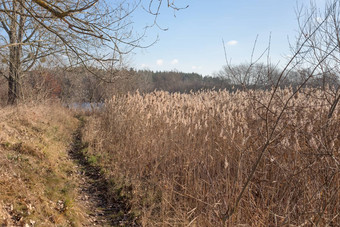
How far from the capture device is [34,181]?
4.69 m

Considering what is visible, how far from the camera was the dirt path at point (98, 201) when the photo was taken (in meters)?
4.38

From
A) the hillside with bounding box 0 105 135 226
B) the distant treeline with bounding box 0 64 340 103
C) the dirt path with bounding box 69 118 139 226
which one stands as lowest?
the dirt path with bounding box 69 118 139 226

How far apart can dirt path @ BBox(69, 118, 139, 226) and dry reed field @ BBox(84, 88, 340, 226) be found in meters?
0.24

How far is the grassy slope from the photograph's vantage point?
375cm

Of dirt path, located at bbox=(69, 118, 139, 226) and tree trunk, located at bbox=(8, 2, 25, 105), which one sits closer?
dirt path, located at bbox=(69, 118, 139, 226)

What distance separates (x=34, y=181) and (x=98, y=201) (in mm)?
1163

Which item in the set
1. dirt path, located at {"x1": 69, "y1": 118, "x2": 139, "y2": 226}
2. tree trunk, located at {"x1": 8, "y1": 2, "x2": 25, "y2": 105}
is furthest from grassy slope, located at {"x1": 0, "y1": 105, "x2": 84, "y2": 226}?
tree trunk, located at {"x1": 8, "y1": 2, "x2": 25, "y2": 105}

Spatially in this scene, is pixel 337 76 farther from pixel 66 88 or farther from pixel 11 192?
pixel 66 88

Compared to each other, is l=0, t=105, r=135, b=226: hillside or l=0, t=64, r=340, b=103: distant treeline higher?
l=0, t=64, r=340, b=103: distant treeline

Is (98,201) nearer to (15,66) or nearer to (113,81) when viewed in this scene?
(113,81)

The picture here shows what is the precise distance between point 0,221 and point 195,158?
2.96 meters

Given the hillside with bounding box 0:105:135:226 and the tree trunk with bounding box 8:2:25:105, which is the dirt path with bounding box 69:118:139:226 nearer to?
the hillside with bounding box 0:105:135:226

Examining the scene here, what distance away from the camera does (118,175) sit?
577 centimetres

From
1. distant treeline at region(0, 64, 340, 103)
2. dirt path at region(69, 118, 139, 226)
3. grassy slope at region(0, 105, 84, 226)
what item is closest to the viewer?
distant treeline at region(0, 64, 340, 103)
